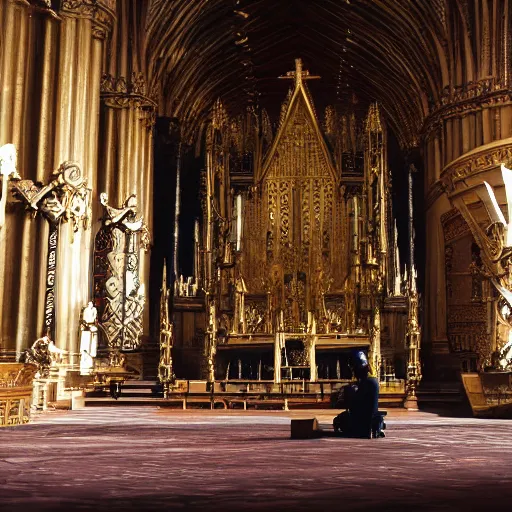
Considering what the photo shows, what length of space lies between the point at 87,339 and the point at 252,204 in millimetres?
9744

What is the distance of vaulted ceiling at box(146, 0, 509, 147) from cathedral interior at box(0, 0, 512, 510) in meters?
0.11

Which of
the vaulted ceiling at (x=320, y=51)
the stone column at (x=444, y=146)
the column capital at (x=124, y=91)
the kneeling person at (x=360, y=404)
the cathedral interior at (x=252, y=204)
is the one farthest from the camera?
the vaulted ceiling at (x=320, y=51)

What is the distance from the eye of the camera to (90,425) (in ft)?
37.6

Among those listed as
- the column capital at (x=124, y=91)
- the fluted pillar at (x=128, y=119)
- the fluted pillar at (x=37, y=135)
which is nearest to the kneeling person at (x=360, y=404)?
the fluted pillar at (x=37, y=135)

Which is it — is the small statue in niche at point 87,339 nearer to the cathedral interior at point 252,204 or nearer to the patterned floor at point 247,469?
the cathedral interior at point 252,204

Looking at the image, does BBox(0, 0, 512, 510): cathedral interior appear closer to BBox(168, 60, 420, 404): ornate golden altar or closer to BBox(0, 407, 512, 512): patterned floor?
BBox(168, 60, 420, 404): ornate golden altar

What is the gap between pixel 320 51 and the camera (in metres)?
36.4

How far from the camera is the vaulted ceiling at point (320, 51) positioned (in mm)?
28031

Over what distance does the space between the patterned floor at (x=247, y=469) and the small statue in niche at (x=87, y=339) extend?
271 inches

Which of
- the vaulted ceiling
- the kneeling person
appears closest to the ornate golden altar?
the vaulted ceiling

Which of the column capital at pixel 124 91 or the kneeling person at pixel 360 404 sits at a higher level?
the column capital at pixel 124 91

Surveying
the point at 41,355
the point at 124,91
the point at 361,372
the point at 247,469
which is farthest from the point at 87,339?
the point at 247,469

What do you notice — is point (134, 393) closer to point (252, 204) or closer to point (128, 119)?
point (128, 119)

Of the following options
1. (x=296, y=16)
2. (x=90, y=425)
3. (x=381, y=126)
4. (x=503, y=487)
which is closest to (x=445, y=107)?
(x=381, y=126)
